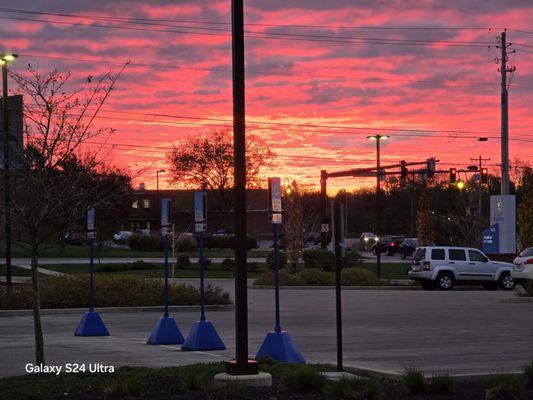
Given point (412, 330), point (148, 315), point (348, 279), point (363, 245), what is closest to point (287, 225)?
point (348, 279)

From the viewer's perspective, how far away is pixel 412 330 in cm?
2056

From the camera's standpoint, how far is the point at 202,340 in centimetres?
1622

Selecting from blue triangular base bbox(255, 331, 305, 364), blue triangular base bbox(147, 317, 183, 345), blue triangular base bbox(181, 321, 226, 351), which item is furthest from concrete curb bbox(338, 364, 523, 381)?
blue triangular base bbox(147, 317, 183, 345)

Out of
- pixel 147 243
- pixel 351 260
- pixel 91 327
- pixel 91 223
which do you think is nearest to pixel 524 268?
pixel 351 260

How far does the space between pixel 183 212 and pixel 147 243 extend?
140 feet

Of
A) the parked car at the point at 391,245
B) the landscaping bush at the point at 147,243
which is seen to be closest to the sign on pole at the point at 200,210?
the landscaping bush at the point at 147,243

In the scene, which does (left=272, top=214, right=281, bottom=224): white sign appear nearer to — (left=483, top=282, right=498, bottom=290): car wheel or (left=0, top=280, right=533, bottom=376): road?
(left=0, top=280, right=533, bottom=376): road

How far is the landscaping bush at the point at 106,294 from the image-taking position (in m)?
26.0

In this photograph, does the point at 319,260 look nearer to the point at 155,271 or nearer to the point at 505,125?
the point at 155,271

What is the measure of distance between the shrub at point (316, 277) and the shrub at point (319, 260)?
436 centimetres

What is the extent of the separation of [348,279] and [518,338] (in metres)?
21.9

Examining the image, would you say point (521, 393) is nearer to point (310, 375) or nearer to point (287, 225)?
point (310, 375)

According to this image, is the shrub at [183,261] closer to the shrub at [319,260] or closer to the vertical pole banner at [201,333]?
the shrub at [319,260]

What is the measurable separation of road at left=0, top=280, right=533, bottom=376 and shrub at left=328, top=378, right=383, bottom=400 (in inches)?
146
